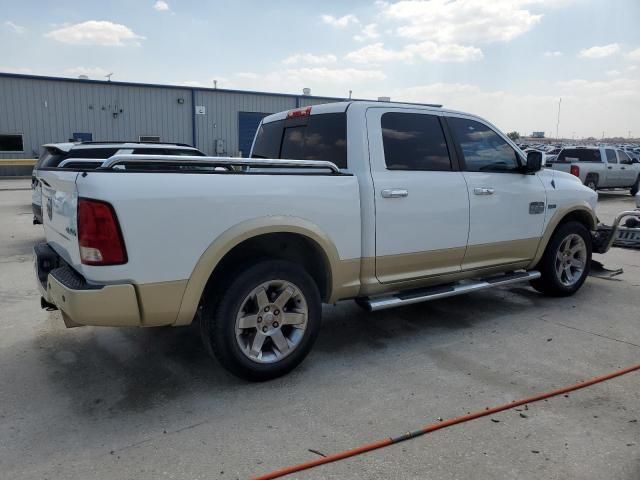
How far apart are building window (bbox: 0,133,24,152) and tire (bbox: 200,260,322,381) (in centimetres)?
2415

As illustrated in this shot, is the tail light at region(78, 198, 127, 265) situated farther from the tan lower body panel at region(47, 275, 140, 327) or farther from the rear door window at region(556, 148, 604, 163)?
the rear door window at region(556, 148, 604, 163)

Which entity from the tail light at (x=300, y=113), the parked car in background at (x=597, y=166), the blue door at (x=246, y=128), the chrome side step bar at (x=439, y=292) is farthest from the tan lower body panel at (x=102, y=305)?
the blue door at (x=246, y=128)

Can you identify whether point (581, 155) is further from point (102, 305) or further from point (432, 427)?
point (102, 305)

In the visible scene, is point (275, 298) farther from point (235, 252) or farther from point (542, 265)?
point (542, 265)

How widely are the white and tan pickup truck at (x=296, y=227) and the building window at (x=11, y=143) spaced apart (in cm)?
2238

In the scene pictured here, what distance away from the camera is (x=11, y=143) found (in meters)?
23.5

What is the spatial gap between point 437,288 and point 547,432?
1.79 meters

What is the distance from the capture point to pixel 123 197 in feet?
9.73

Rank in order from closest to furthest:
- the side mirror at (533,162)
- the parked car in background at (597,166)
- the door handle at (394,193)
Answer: the door handle at (394,193) < the side mirror at (533,162) < the parked car in background at (597,166)

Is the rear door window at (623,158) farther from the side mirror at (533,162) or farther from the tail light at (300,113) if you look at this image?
the tail light at (300,113)

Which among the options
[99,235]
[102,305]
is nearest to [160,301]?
[102,305]

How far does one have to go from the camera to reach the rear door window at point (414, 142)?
431 cm

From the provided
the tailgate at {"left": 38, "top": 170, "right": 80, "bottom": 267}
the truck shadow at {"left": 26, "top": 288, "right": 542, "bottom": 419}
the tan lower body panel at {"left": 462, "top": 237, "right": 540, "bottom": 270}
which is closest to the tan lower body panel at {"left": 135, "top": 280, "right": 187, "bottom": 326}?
the tailgate at {"left": 38, "top": 170, "right": 80, "bottom": 267}

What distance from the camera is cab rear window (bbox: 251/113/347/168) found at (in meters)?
4.31
